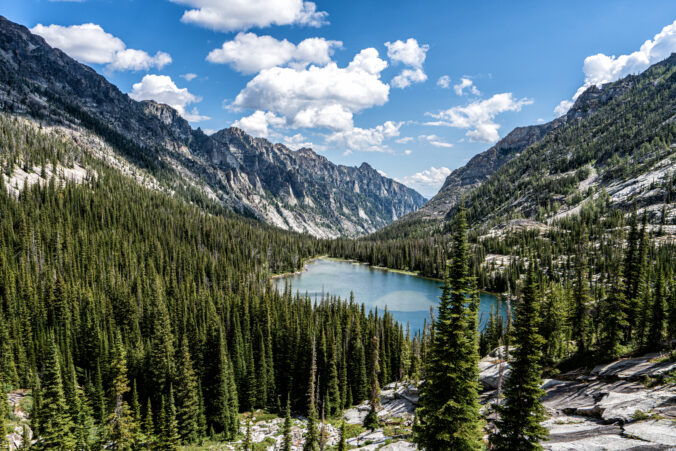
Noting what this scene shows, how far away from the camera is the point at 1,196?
423 feet

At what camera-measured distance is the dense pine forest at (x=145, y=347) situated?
156ft

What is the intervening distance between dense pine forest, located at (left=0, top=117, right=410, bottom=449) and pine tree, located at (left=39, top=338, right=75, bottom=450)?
0.12 meters

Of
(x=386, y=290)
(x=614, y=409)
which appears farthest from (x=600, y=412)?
(x=386, y=290)

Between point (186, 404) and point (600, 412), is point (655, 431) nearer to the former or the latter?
point (600, 412)

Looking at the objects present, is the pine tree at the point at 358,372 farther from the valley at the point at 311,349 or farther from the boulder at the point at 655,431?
the boulder at the point at 655,431

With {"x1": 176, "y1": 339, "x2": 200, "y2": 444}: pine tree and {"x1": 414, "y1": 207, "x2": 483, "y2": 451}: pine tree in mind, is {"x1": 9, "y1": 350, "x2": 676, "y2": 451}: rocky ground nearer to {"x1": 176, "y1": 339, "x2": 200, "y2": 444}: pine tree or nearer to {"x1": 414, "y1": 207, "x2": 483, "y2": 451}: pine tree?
{"x1": 176, "y1": 339, "x2": 200, "y2": 444}: pine tree

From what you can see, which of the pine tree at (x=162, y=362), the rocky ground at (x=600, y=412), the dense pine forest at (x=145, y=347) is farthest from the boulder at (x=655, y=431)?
the pine tree at (x=162, y=362)

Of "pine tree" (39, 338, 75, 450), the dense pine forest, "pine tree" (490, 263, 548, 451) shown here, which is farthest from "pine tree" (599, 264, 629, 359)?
"pine tree" (39, 338, 75, 450)

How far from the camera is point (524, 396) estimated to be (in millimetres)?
18906

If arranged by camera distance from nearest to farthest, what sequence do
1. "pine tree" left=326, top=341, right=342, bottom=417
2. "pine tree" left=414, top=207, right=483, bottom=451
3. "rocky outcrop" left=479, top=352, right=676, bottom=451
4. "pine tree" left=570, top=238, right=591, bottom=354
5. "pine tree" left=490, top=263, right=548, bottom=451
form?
"rocky outcrop" left=479, top=352, right=676, bottom=451 < "pine tree" left=490, top=263, right=548, bottom=451 < "pine tree" left=414, top=207, right=483, bottom=451 < "pine tree" left=570, top=238, right=591, bottom=354 < "pine tree" left=326, top=341, right=342, bottom=417

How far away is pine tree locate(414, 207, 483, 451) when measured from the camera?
1886 cm

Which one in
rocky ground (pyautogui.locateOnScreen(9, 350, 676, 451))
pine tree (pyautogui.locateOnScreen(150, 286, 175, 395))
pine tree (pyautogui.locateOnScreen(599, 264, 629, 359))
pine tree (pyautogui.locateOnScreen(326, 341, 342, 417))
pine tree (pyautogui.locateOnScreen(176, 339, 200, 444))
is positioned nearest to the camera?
rocky ground (pyautogui.locateOnScreen(9, 350, 676, 451))

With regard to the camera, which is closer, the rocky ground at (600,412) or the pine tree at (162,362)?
the rocky ground at (600,412)

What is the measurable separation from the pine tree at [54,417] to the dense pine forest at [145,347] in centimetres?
12
